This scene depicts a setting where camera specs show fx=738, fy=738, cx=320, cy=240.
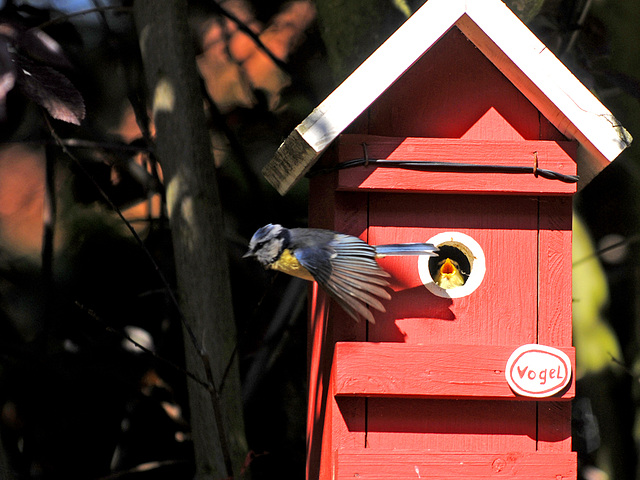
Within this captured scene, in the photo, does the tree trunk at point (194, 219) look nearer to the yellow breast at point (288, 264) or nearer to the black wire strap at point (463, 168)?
the yellow breast at point (288, 264)

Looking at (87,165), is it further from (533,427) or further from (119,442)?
(533,427)

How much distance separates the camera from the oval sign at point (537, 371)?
5.56 ft

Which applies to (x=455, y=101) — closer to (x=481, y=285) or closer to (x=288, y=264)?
(x=481, y=285)

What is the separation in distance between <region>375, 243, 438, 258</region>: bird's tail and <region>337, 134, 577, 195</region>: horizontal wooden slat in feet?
0.46

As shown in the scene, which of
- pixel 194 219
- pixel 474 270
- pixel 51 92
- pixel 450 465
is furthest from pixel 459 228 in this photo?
pixel 51 92

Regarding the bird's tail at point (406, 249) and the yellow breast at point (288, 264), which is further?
the yellow breast at point (288, 264)

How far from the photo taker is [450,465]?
1707 millimetres

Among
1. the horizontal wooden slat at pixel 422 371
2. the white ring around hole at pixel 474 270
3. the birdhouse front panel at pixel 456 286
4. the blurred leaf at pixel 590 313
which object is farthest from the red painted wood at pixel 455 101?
the blurred leaf at pixel 590 313

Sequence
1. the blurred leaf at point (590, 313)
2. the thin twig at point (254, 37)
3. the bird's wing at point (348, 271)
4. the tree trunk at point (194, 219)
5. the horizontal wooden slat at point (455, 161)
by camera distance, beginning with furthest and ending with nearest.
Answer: the thin twig at point (254, 37)
the blurred leaf at point (590, 313)
the tree trunk at point (194, 219)
the horizontal wooden slat at point (455, 161)
the bird's wing at point (348, 271)

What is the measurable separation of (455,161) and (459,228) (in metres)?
0.17

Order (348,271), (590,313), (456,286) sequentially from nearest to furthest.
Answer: (348,271) < (456,286) < (590,313)

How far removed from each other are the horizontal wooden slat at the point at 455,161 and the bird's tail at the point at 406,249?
0.14 m

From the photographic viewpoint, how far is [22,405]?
118 inches

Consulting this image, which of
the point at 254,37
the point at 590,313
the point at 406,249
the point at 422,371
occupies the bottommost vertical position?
the point at 422,371
